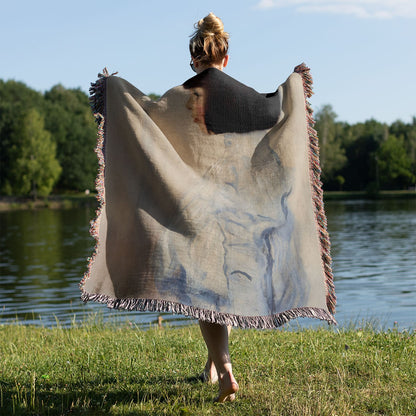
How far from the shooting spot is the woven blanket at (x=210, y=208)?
11.5ft

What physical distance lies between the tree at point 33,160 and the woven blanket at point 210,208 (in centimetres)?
5508

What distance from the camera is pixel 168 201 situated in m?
3.58

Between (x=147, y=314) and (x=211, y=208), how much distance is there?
7.67m

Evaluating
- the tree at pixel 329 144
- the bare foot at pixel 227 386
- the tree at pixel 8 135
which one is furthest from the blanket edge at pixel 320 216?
the tree at pixel 329 144

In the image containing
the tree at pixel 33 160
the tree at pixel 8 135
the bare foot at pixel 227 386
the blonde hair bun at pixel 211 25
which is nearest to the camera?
the bare foot at pixel 227 386

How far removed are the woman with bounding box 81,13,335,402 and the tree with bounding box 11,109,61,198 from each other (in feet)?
181

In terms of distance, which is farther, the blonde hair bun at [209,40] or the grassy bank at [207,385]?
the blonde hair bun at [209,40]

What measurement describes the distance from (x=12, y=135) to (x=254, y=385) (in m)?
58.6

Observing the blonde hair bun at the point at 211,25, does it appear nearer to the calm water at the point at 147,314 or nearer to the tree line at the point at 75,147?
the calm water at the point at 147,314

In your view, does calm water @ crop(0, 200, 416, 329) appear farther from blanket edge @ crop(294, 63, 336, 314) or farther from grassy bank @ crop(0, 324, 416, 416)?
blanket edge @ crop(294, 63, 336, 314)

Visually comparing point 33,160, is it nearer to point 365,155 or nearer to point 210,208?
point 365,155

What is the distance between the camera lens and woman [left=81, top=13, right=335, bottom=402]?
3506 mm

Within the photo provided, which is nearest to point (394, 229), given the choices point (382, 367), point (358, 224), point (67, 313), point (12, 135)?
point (358, 224)

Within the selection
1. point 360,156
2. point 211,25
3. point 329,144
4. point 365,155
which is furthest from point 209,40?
point 365,155
